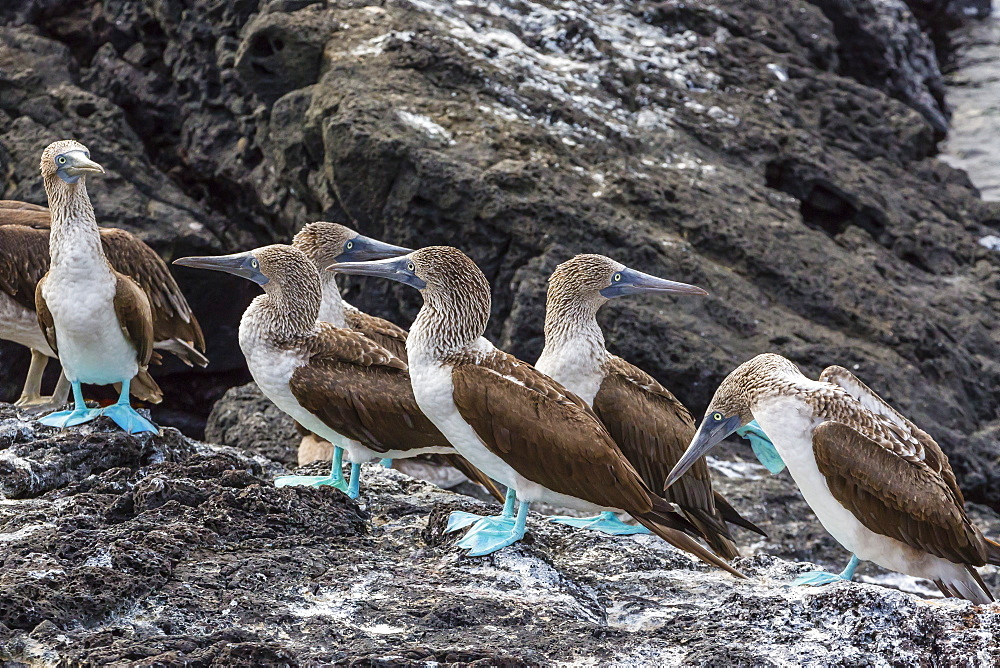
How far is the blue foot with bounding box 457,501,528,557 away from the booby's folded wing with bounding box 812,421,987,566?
1.28m

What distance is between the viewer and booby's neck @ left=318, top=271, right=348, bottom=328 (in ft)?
22.2

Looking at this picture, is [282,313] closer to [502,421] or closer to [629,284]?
[502,421]

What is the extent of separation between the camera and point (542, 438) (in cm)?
473

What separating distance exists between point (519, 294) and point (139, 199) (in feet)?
13.2

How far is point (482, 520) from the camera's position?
15.9ft

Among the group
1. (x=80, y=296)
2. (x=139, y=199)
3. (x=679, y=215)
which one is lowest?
(x=139, y=199)

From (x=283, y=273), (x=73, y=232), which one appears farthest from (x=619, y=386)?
(x=73, y=232)

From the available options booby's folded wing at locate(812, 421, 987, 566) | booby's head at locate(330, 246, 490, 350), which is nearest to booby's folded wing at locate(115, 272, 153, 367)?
booby's head at locate(330, 246, 490, 350)

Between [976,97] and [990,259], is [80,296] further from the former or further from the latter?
[976,97]

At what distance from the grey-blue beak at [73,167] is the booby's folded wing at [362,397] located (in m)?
1.33

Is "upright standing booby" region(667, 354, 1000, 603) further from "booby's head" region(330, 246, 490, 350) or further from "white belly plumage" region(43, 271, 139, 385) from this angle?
"white belly plumage" region(43, 271, 139, 385)

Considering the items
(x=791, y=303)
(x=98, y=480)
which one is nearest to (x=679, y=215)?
(x=791, y=303)

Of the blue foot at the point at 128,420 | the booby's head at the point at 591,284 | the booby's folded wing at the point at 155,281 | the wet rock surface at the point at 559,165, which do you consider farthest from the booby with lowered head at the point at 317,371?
the wet rock surface at the point at 559,165

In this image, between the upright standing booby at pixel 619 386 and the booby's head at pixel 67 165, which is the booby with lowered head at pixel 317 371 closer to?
the booby's head at pixel 67 165
